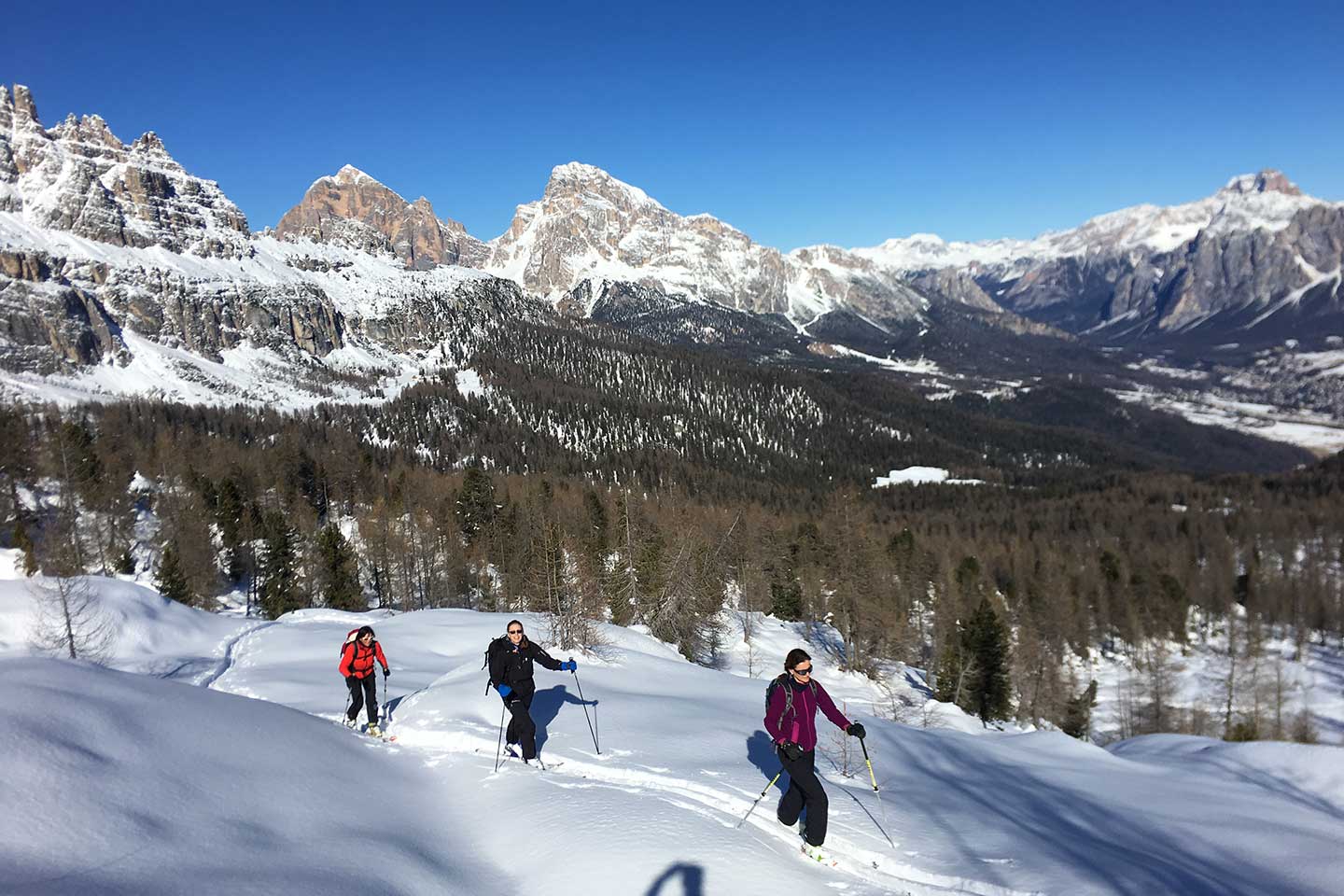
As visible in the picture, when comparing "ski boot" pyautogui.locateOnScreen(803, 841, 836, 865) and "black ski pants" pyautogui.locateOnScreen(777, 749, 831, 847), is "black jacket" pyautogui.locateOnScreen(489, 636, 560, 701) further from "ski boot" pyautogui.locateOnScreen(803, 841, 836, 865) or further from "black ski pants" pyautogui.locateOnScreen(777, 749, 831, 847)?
"ski boot" pyautogui.locateOnScreen(803, 841, 836, 865)

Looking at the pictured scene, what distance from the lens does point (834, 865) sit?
8836 millimetres

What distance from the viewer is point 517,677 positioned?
39.7ft

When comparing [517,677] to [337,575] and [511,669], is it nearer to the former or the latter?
[511,669]

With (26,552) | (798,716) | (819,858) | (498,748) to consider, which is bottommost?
(26,552)

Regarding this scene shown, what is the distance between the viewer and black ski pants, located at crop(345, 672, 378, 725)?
1367cm

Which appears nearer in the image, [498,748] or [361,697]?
[498,748]

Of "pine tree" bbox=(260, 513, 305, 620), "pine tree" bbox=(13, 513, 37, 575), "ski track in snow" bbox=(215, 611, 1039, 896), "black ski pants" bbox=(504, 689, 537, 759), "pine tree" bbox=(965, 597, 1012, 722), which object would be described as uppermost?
"black ski pants" bbox=(504, 689, 537, 759)

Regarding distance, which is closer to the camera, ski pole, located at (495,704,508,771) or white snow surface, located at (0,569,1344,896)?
white snow surface, located at (0,569,1344,896)

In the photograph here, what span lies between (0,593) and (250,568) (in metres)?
34.4

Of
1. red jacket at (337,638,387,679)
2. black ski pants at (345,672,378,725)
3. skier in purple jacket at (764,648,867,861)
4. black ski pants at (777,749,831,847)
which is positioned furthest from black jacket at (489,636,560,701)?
black ski pants at (777,749,831,847)

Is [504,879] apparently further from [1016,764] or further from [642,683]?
[1016,764]

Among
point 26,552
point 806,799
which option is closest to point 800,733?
point 806,799

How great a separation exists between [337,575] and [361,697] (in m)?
46.3

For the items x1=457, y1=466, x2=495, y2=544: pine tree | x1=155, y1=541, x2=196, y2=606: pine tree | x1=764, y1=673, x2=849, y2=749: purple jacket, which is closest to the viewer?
x1=764, y1=673, x2=849, y2=749: purple jacket
